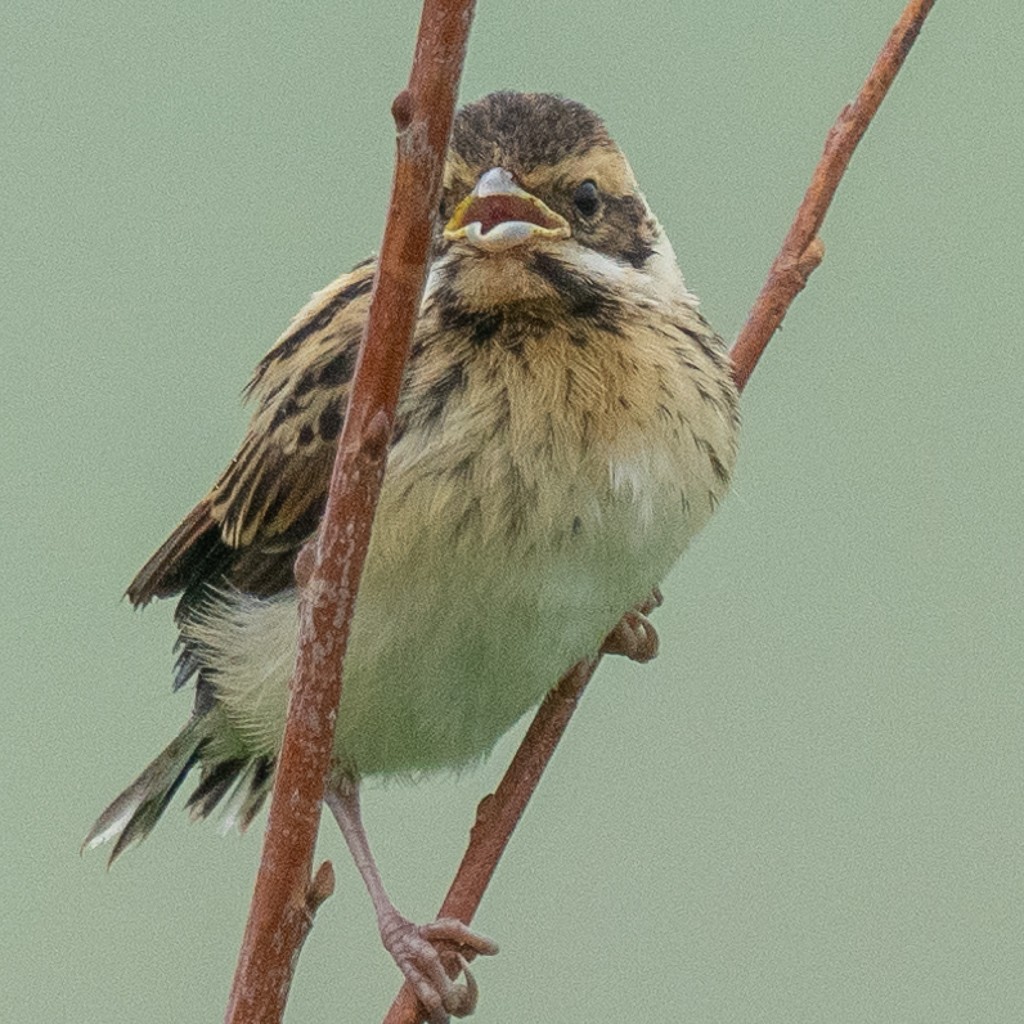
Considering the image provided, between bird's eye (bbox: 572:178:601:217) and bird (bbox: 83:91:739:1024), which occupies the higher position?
bird's eye (bbox: 572:178:601:217)

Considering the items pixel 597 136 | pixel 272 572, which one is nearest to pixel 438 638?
pixel 272 572

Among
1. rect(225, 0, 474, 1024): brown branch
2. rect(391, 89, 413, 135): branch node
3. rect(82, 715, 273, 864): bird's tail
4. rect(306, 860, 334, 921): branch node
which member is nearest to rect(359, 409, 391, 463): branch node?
rect(225, 0, 474, 1024): brown branch

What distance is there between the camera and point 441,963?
2885 millimetres

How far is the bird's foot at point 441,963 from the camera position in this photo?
9.21 ft

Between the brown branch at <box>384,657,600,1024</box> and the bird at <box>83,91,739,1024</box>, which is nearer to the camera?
the brown branch at <box>384,657,600,1024</box>

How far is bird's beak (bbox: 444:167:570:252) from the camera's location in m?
2.48

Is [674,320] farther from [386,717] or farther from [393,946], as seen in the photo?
[393,946]

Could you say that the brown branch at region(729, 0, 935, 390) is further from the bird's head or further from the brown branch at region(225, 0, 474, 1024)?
the brown branch at region(225, 0, 474, 1024)

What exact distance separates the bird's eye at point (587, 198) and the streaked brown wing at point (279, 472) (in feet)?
1.20

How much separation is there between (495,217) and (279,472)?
2.43 ft

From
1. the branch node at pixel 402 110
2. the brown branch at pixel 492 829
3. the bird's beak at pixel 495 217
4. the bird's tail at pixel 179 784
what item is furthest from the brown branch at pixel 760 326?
the branch node at pixel 402 110

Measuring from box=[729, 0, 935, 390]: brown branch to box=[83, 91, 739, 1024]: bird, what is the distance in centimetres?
13

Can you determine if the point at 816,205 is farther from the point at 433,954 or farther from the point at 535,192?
the point at 433,954

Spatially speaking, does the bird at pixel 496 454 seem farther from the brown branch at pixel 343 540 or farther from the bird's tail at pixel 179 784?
the brown branch at pixel 343 540
